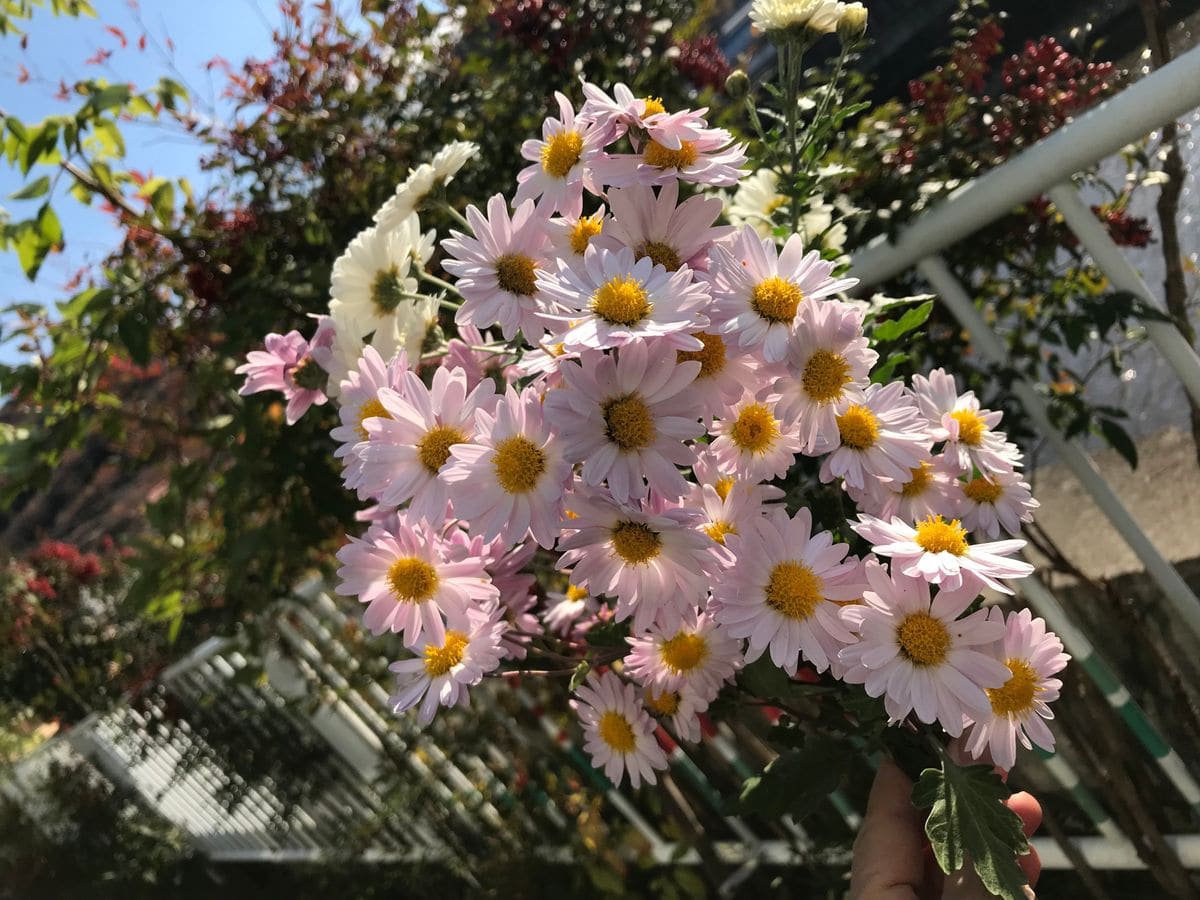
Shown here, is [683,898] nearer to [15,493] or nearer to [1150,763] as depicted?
[1150,763]

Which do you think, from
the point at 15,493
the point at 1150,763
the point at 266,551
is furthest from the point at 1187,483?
the point at 15,493

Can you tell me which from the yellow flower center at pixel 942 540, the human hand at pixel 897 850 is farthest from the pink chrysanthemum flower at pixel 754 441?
the human hand at pixel 897 850

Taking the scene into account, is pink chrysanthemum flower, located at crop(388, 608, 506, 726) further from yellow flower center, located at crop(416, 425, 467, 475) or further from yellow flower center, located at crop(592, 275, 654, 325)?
yellow flower center, located at crop(592, 275, 654, 325)

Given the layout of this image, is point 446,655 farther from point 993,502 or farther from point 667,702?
point 993,502

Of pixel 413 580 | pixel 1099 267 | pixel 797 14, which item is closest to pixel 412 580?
pixel 413 580

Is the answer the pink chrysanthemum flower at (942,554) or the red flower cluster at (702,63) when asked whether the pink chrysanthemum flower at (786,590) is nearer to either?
the pink chrysanthemum flower at (942,554)

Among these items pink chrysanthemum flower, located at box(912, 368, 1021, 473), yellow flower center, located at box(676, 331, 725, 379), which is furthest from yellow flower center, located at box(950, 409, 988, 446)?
yellow flower center, located at box(676, 331, 725, 379)

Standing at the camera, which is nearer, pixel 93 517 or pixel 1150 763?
pixel 1150 763
